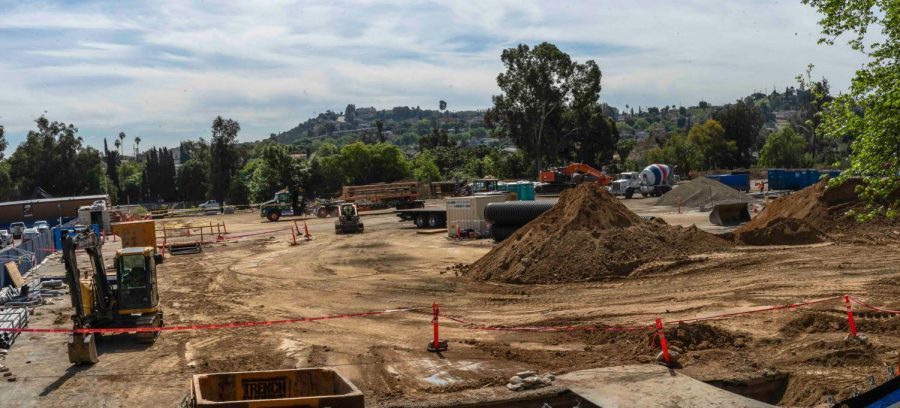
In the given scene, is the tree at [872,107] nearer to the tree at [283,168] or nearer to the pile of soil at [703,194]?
the pile of soil at [703,194]

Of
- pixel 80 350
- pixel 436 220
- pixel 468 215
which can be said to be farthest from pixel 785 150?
pixel 80 350

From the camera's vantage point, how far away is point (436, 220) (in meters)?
49.1

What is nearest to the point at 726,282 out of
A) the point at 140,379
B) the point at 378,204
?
the point at 140,379

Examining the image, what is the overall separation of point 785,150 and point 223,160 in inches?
2943

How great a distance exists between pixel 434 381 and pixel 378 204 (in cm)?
5269

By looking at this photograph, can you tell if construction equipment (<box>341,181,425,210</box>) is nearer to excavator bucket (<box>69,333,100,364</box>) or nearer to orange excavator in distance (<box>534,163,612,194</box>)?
orange excavator in distance (<box>534,163,612,194</box>)

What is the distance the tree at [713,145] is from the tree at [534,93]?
31534 millimetres

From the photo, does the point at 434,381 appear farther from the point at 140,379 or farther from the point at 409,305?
the point at 409,305

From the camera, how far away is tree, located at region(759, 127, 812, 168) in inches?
4245

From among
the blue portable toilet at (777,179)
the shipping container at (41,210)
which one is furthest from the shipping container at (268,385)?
the shipping container at (41,210)

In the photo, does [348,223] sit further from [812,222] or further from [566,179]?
[566,179]

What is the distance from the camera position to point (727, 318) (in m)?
18.9

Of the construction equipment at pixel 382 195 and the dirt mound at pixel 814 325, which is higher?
the construction equipment at pixel 382 195

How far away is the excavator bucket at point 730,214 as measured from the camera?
39125 millimetres
